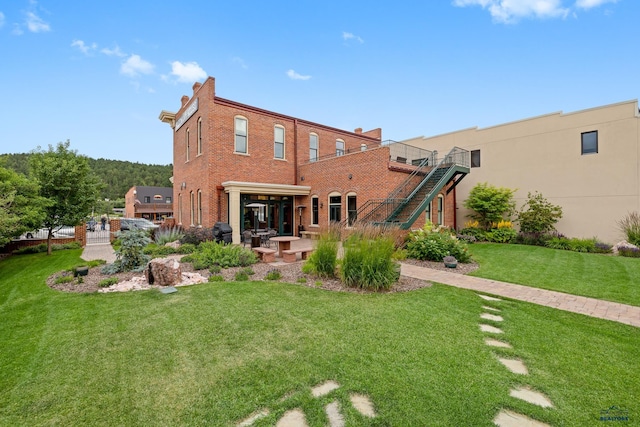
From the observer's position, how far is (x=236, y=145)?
1520cm

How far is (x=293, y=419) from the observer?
89.7 inches

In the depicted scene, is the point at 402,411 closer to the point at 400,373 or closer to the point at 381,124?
the point at 400,373

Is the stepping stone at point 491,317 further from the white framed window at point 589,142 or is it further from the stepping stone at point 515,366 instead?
the white framed window at point 589,142

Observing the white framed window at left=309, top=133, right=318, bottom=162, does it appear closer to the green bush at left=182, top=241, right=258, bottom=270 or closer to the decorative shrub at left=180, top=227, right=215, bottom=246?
the decorative shrub at left=180, top=227, right=215, bottom=246

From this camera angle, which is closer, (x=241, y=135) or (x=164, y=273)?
(x=164, y=273)

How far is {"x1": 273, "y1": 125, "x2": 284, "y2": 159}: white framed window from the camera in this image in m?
16.7

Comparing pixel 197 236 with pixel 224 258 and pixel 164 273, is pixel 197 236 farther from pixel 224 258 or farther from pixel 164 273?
pixel 164 273

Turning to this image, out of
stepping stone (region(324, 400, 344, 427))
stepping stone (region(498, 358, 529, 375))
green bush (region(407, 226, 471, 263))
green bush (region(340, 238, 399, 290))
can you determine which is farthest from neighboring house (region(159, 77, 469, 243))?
stepping stone (region(324, 400, 344, 427))

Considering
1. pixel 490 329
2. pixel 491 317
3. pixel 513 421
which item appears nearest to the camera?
pixel 513 421

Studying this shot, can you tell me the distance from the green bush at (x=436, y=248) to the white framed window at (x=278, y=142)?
10.0m

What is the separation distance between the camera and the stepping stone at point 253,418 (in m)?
2.21

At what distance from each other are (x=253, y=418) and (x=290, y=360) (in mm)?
907

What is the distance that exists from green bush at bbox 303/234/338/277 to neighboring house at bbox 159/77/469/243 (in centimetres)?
608

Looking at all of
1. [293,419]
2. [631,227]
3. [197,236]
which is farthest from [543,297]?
[197,236]
